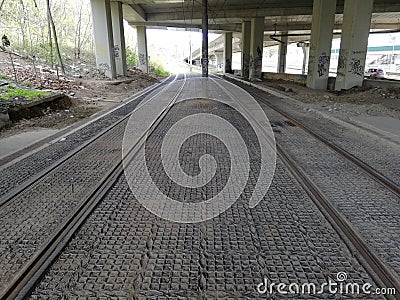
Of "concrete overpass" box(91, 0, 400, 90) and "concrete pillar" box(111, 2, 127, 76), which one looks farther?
"concrete pillar" box(111, 2, 127, 76)

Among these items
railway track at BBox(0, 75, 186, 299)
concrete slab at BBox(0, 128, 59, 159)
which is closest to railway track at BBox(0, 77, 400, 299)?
railway track at BBox(0, 75, 186, 299)

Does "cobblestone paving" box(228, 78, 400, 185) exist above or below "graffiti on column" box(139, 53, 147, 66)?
below

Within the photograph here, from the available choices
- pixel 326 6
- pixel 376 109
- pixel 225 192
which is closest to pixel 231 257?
pixel 225 192

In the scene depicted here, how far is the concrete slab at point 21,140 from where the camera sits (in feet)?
23.0

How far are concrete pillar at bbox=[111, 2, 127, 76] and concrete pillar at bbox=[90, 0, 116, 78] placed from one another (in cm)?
282

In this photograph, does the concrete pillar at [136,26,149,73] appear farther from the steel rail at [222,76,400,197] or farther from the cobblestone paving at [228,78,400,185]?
the steel rail at [222,76,400,197]

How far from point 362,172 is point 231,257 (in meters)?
3.49

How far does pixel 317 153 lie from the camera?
663 centimetres

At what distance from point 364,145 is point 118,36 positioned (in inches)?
1010

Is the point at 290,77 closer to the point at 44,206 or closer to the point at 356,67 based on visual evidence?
the point at 356,67

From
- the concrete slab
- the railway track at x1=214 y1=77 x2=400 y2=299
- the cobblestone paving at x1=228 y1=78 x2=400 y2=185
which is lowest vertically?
the cobblestone paving at x1=228 y1=78 x2=400 y2=185
